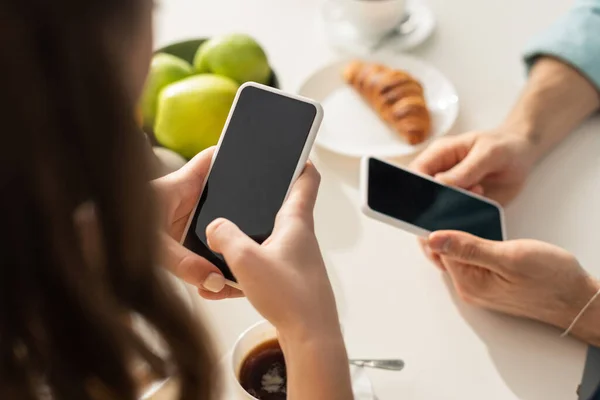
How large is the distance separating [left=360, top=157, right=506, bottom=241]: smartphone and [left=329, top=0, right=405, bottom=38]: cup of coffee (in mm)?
354

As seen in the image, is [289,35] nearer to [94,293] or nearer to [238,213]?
[238,213]

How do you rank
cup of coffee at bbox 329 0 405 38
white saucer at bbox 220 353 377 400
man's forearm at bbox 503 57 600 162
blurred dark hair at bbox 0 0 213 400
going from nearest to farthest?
1. blurred dark hair at bbox 0 0 213 400
2. white saucer at bbox 220 353 377 400
3. man's forearm at bbox 503 57 600 162
4. cup of coffee at bbox 329 0 405 38

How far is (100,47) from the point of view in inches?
13.7

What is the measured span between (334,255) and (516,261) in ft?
0.64

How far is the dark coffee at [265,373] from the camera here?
2.05 feet

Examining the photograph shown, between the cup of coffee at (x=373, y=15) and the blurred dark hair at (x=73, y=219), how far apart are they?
68 cm

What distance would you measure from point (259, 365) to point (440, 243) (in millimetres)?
216

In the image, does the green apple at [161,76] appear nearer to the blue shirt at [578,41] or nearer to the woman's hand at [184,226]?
the woman's hand at [184,226]

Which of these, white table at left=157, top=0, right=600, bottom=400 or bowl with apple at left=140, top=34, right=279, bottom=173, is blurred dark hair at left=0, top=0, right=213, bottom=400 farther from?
bowl with apple at left=140, top=34, right=279, bottom=173

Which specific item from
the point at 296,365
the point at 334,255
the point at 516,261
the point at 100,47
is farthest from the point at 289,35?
the point at 100,47

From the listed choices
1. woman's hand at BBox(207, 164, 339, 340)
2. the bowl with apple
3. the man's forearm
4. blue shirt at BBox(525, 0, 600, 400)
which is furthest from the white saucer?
blue shirt at BBox(525, 0, 600, 400)

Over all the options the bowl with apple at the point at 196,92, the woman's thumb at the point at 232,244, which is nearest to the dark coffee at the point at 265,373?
the woman's thumb at the point at 232,244

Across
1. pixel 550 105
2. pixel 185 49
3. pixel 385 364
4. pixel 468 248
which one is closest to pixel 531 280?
pixel 468 248

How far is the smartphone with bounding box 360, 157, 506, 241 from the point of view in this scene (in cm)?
74
